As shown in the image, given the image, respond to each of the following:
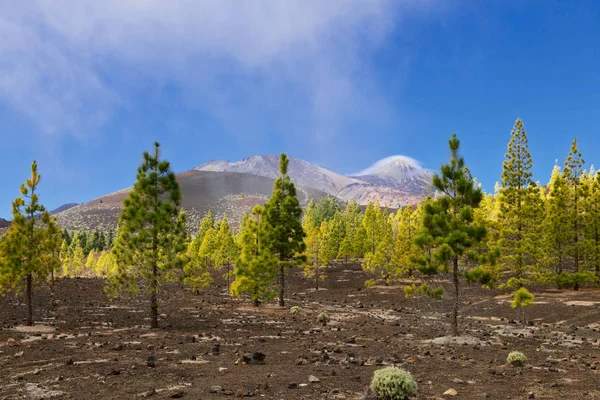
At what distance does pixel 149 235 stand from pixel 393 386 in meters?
17.7

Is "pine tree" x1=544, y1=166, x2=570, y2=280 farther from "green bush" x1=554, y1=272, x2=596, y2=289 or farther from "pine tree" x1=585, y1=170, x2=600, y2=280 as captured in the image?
"pine tree" x1=585, y1=170, x2=600, y2=280

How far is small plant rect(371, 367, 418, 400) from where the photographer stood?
31.8ft

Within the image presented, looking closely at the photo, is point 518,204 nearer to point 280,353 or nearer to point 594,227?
point 594,227

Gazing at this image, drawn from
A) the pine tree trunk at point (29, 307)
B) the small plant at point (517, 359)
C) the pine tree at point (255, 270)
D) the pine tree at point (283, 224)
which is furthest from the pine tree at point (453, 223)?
the pine tree trunk at point (29, 307)

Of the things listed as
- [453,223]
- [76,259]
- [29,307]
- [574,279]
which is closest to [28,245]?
[29,307]

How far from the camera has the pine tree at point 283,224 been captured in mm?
38691

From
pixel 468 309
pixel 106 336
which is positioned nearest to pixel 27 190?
pixel 106 336

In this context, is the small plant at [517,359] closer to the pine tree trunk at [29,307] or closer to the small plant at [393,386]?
the small plant at [393,386]

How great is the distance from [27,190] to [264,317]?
17.3 m

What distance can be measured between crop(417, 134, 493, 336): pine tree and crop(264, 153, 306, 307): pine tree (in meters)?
18.3

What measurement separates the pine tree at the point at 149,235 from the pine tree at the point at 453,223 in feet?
44.3

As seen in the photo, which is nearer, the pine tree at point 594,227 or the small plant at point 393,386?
the small plant at point 393,386

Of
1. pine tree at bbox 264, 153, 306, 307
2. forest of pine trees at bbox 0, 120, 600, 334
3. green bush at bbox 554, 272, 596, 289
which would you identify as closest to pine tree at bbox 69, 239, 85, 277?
forest of pine trees at bbox 0, 120, 600, 334

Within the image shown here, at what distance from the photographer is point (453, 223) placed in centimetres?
2103
